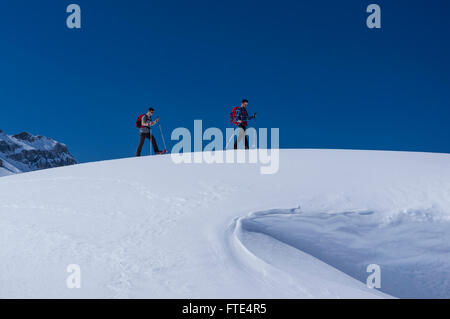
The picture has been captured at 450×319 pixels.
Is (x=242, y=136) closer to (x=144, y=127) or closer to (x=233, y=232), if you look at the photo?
(x=144, y=127)

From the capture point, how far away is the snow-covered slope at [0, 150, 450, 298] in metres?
3.60

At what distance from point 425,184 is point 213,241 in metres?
3.82

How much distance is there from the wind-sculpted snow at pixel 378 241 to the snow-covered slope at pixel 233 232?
2 cm

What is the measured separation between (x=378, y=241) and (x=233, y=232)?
209 cm

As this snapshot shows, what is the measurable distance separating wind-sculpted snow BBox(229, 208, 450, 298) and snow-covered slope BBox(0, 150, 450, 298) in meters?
0.02

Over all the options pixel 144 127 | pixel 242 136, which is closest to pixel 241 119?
pixel 242 136

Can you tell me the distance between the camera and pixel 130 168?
794cm

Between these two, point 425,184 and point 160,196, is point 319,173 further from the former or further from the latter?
point 160,196

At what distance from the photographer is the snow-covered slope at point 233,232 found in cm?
360

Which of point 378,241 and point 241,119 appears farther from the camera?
point 241,119

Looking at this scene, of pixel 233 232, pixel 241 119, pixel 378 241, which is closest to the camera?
pixel 233 232

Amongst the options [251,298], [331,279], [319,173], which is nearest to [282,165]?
[319,173]

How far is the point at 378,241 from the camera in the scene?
5.07 meters

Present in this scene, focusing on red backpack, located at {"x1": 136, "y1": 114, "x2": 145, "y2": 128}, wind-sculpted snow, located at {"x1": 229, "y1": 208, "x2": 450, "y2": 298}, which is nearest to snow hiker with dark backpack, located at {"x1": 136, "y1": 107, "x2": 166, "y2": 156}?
red backpack, located at {"x1": 136, "y1": 114, "x2": 145, "y2": 128}
